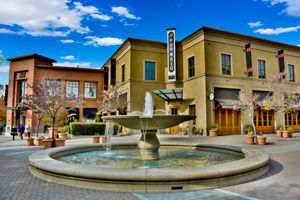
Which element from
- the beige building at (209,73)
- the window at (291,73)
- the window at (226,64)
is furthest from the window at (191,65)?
the window at (291,73)

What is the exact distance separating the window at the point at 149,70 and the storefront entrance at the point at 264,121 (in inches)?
486

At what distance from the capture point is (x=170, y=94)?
23.7 metres

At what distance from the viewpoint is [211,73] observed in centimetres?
2258

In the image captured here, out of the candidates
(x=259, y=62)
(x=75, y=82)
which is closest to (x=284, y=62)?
(x=259, y=62)

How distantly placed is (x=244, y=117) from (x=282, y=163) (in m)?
16.5

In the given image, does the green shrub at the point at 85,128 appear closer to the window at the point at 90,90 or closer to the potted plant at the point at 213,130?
the potted plant at the point at 213,130

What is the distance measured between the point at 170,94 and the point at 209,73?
177 inches

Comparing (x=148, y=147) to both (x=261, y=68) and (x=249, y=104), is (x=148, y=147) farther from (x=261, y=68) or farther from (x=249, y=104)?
(x=261, y=68)

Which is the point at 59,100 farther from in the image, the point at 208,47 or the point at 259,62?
the point at 259,62

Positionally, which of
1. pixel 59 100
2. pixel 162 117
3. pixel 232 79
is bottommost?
pixel 162 117

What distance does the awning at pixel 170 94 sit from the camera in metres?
22.8

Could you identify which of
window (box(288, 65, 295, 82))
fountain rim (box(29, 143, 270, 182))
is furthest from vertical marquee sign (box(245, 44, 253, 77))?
fountain rim (box(29, 143, 270, 182))

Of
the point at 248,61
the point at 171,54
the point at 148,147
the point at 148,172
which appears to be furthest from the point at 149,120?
the point at 248,61

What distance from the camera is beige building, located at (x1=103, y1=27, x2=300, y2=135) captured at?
22531 mm
